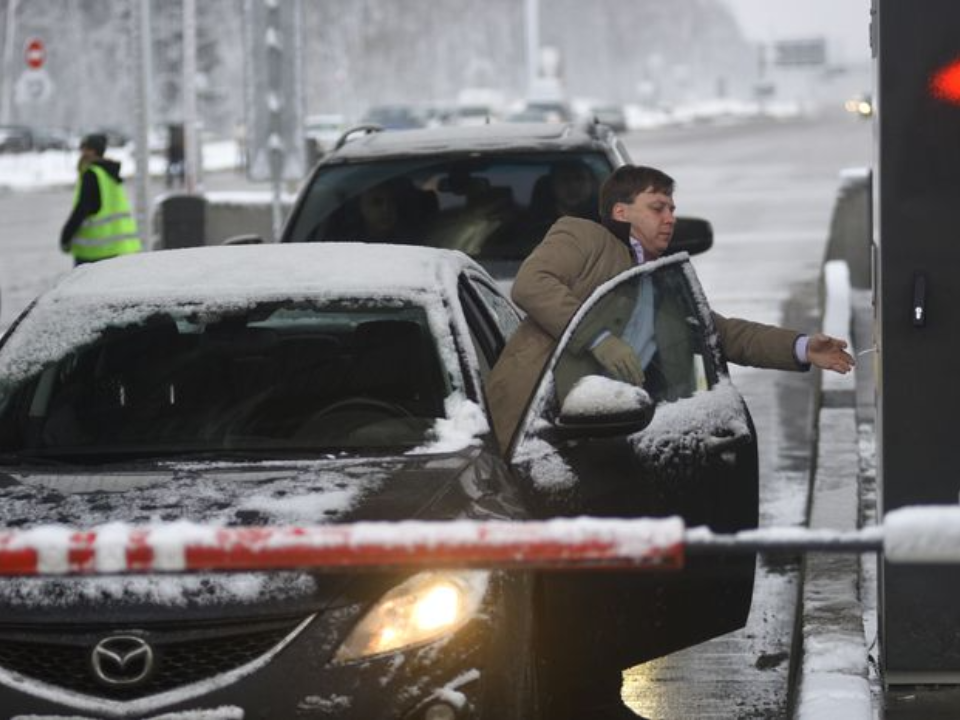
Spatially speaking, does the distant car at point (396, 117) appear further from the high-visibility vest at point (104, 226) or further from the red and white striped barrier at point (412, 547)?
the red and white striped barrier at point (412, 547)

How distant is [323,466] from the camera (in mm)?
5801

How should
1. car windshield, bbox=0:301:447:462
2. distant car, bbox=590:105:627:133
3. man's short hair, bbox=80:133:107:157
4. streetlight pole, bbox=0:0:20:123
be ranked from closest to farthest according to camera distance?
car windshield, bbox=0:301:447:462 < man's short hair, bbox=80:133:107:157 < distant car, bbox=590:105:627:133 < streetlight pole, bbox=0:0:20:123

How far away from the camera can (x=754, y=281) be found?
909 inches

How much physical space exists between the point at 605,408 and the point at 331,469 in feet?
2.23

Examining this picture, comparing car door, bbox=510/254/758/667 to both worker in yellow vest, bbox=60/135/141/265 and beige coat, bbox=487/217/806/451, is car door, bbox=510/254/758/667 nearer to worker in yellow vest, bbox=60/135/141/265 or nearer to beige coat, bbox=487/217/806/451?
beige coat, bbox=487/217/806/451

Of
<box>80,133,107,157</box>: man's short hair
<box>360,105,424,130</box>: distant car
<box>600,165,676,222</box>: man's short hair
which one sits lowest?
<box>360,105,424,130</box>: distant car

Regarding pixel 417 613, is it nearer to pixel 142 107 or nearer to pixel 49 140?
pixel 142 107

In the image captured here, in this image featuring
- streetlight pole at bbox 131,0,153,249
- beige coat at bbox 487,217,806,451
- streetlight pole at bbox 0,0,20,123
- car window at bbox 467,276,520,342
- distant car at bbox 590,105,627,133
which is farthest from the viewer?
streetlight pole at bbox 0,0,20,123

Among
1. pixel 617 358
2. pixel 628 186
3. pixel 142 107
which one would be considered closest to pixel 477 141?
pixel 628 186

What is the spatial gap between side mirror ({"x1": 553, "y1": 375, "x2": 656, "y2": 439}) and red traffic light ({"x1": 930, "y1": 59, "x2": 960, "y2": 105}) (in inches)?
46.9

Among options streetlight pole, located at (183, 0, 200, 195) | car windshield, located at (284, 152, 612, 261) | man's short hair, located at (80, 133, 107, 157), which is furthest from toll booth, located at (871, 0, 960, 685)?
streetlight pole, located at (183, 0, 200, 195)

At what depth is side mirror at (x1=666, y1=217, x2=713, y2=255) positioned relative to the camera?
11.1 metres

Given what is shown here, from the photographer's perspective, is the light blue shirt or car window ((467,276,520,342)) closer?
the light blue shirt

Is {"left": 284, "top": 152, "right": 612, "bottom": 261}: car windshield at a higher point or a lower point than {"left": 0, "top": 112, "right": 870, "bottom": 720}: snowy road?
higher
